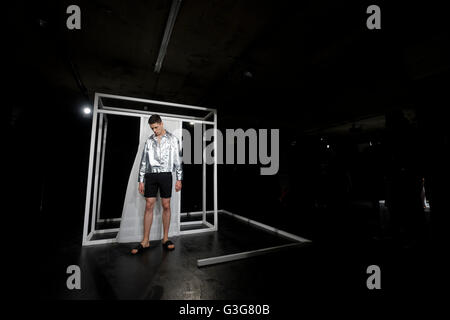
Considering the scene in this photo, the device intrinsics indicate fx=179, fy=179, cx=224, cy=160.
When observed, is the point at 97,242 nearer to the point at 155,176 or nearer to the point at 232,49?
the point at 155,176

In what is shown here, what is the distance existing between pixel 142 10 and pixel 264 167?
5693mm

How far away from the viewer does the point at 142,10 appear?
7.16 feet

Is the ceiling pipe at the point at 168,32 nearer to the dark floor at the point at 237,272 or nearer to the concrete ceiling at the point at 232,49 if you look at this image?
the concrete ceiling at the point at 232,49

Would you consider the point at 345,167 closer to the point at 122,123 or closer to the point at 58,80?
the point at 122,123

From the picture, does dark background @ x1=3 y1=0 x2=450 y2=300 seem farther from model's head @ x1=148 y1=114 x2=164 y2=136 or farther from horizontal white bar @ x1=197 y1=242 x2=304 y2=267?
model's head @ x1=148 y1=114 x2=164 y2=136

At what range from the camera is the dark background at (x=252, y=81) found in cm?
229

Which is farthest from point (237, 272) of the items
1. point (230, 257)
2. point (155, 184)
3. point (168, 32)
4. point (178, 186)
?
point (168, 32)

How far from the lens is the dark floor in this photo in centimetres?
147

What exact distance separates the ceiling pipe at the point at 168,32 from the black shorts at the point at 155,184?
195cm

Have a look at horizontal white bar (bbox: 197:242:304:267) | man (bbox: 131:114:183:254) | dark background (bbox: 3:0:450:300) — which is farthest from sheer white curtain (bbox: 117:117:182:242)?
horizontal white bar (bbox: 197:242:304:267)

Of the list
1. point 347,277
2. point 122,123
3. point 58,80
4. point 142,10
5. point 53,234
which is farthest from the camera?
point 122,123

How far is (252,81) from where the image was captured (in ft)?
13.1

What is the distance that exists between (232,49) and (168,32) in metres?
1.01
